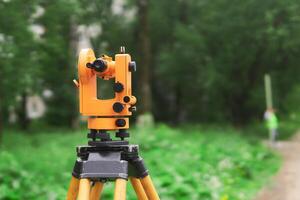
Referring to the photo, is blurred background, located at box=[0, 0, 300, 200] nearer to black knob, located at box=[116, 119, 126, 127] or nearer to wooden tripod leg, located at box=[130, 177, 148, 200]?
wooden tripod leg, located at box=[130, 177, 148, 200]

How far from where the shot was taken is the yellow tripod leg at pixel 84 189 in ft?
10.3

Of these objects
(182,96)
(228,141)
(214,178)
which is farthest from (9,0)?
(182,96)

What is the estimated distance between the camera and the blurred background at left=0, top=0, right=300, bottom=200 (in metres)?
8.96

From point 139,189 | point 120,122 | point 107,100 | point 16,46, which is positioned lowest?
point 139,189

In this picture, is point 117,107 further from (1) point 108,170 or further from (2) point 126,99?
(1) point 108,170

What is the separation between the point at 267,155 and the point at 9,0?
731cm

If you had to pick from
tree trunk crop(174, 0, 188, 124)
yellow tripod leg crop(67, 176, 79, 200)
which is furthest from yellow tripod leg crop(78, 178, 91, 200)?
tree trunk crop(174, 0, 188, 124)

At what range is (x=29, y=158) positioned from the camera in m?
10.8

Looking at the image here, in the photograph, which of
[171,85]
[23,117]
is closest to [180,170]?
[171,85]

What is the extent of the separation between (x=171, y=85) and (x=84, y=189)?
78.2 ft

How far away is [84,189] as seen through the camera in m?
3.18

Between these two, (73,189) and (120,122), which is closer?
(120,122)

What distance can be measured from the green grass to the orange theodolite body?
331 centimetres

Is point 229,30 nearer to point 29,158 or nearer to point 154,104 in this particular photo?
point 154,104
